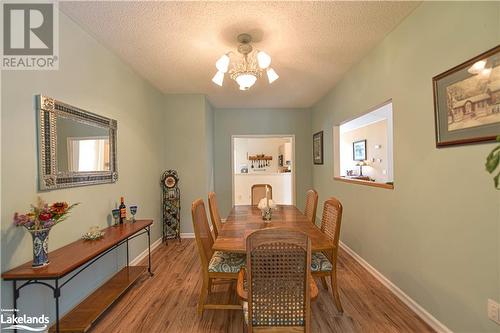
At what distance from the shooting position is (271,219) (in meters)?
2.61

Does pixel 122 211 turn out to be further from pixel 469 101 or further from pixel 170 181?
pixel 469 101

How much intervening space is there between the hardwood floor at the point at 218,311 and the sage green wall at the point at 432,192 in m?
0.23

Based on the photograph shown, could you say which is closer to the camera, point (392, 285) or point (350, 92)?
point (392, 285)

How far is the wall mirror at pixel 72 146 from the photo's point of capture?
1.80 metres

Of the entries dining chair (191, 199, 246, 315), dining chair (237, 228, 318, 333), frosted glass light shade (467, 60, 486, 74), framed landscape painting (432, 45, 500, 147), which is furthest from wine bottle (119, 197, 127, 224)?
frosted glass light shade (467, 60, 486, 74)

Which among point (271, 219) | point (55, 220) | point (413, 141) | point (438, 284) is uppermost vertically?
point (413, 141)

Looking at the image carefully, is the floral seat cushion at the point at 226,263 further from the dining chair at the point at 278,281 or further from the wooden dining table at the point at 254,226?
the dining chair at the point at 278,281

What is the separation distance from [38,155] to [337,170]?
3981 mm

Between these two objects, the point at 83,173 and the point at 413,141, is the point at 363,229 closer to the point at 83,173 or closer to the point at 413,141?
the point at 413,141

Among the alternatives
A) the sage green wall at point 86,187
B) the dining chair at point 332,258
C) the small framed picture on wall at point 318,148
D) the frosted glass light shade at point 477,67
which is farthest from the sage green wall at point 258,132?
the frosted glass light shade at point 477,67

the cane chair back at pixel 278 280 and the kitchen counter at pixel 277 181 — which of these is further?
the kitchen counter at pixel 277 181

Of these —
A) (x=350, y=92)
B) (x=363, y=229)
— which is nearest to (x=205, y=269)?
(x=363, y=229)

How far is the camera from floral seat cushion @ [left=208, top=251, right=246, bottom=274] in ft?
6.47

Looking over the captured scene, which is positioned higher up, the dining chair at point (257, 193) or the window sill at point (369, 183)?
the window sill at point (369, 183)
